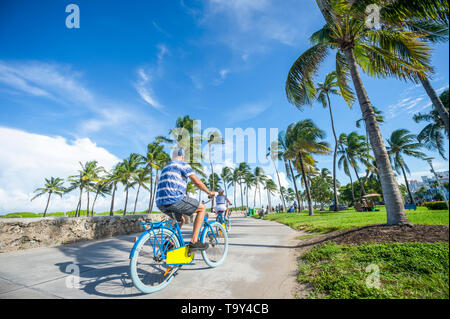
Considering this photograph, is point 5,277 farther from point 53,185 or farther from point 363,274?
point 53,185

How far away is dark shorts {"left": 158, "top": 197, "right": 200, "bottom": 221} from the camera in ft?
9.18

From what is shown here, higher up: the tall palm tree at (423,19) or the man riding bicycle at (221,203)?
the tall palm tree at (423,19)

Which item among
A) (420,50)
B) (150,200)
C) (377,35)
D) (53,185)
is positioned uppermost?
(377,35)

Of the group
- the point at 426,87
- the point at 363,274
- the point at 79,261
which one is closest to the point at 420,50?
the point at 426,87

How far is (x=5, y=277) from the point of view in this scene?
2719 millimetres

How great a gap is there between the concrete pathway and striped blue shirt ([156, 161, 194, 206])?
1.19 meters

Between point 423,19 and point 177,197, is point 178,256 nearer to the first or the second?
point 177,197

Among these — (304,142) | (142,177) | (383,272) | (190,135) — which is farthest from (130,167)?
(383,272)

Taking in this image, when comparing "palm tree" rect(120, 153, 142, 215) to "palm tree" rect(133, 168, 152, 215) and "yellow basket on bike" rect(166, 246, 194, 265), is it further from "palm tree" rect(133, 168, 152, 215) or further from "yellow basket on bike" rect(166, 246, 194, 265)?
"yellow basket on bike" rect(166, 246, 194, 265)

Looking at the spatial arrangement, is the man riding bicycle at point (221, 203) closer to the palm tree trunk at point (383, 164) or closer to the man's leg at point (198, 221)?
the man's leg at point (198, 221)

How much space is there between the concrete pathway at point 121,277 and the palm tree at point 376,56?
313cm

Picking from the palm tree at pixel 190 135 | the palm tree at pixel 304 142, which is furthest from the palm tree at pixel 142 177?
the palm tree at pixel 304 142

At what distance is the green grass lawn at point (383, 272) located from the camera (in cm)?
188
